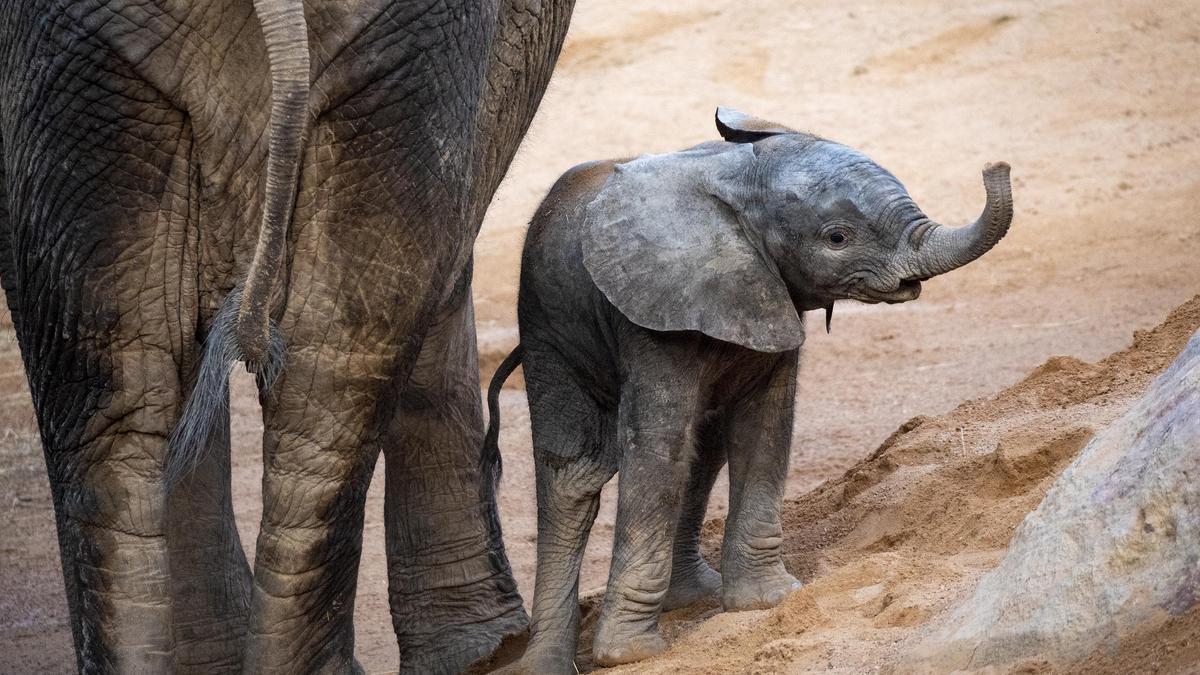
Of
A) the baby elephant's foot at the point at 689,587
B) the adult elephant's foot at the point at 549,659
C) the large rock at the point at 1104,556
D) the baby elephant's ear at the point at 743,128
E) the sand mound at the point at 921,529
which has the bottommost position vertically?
the adult elephant's foot at the point at 549,659

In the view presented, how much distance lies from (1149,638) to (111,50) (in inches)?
79.2

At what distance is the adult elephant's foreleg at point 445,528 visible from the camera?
4.77 meters

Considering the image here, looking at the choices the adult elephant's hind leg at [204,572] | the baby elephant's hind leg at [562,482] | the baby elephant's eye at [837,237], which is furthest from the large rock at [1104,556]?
the adult elephant's hind leg at [204,572]

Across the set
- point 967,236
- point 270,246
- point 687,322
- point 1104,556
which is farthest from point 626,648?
point 1104,556

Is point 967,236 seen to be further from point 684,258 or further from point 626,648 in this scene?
point 626,648

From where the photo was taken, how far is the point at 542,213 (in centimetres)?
436

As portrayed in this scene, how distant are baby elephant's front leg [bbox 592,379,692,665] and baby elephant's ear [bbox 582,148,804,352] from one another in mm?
193

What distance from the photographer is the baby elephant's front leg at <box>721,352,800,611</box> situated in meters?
4.02

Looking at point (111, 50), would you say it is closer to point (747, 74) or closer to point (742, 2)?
point (747, 74)

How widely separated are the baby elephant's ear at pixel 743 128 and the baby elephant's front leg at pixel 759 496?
51 cm

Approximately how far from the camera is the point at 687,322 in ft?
12.7

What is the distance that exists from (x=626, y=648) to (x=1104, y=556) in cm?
142

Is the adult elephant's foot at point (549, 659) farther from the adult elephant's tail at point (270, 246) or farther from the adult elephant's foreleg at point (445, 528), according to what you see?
the adult elephant's tail at point (270, 246)

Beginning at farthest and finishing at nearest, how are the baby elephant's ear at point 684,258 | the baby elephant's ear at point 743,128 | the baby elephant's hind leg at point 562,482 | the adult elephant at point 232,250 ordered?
the baby elephant's hind leg at point 562,482 < the baby elephant's ear at point 743,128 < the baby elephant's ear at point 684,258 < the adult elephant at point 232,250
